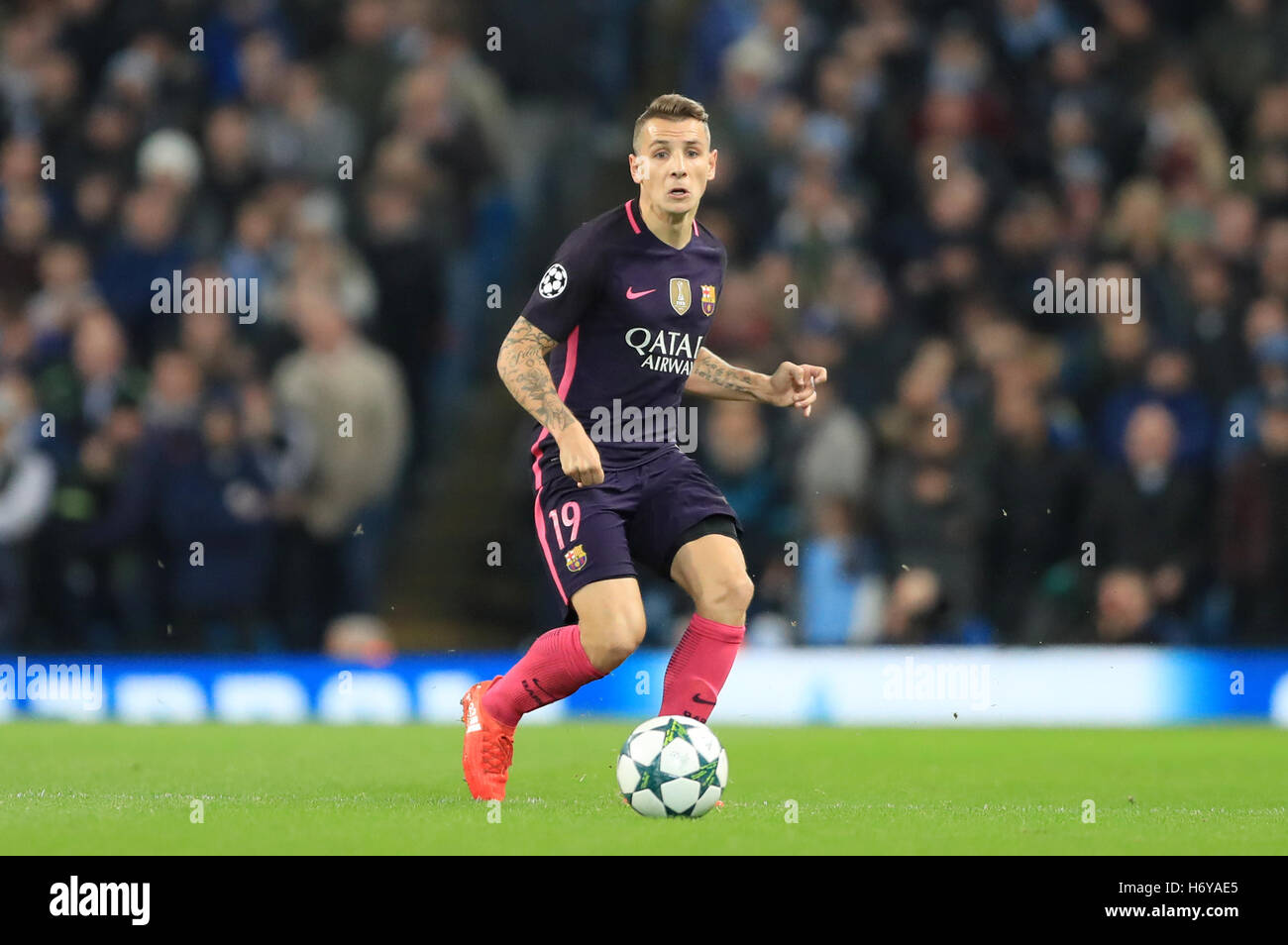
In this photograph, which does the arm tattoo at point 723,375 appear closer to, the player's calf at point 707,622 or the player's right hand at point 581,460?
the player's calf at point 707,622

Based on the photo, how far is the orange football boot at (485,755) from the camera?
6.47m

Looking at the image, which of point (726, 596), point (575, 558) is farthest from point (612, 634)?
point (726, 596)

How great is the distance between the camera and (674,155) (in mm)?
6410

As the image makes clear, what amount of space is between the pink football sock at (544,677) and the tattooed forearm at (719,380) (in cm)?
109

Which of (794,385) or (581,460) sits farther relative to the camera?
(794,385)

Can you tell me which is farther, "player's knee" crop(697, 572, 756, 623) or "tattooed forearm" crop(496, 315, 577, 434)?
"player's knee" crop(697, 572, 756, 623)

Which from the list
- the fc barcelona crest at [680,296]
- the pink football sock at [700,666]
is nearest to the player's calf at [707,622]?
the pink football sock at [700,666]

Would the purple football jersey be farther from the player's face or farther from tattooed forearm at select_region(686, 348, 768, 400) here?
tattooed forearm at select_region(686, 348, 768, 400)

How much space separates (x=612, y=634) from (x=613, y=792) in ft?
2.94

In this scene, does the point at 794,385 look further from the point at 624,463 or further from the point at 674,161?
the point at 674,161

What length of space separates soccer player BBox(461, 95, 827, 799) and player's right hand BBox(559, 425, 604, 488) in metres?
0.18

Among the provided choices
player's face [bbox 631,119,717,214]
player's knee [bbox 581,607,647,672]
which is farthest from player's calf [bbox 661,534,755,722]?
player's face [bbox 631,119,717,214]

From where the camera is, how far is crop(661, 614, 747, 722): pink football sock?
6.39 meters
